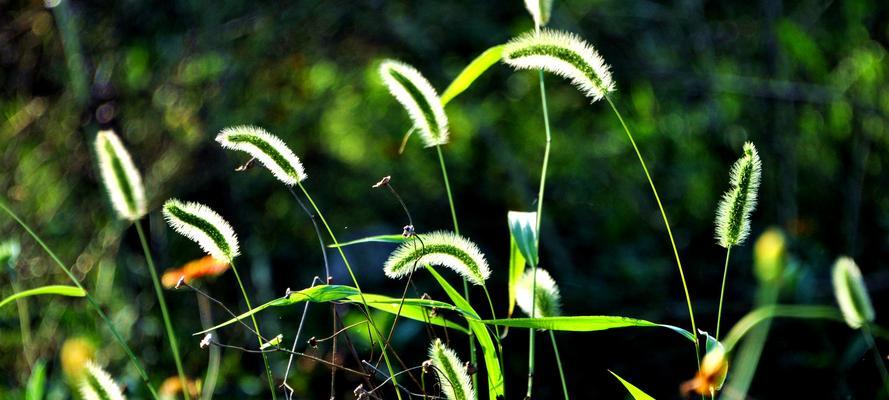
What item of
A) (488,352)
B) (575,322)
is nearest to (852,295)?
(575,322)

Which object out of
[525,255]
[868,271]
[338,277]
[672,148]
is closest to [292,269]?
[338,277]

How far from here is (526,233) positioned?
52.6 inches

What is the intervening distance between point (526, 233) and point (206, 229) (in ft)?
1.39

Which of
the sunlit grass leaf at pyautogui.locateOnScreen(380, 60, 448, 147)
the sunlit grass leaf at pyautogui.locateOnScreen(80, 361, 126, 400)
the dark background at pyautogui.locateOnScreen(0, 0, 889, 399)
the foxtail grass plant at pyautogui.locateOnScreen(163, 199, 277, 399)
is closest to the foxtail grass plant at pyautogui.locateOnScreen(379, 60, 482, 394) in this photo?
the sunlit grass leaf at pyautogui.locateOnScreen(380, 60, 448, 147)

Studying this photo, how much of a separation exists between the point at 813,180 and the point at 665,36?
81 cm

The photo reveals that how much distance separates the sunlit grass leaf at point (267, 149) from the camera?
121 centimetres

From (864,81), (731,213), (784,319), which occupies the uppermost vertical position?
(864,81)

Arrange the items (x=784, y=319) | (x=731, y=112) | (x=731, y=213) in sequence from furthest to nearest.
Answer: (x=731, y=112)
(x=784, y=319)
(x=731, y=213)

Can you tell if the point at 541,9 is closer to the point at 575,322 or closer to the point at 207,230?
the point at 575,322

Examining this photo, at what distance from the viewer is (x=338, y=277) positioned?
3557 millimetres

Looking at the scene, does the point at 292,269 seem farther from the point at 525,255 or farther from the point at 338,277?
the point at 525,255

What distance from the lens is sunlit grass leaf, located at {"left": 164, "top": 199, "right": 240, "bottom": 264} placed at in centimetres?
118

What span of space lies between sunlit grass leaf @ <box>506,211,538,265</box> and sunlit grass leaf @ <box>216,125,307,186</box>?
0.98ft

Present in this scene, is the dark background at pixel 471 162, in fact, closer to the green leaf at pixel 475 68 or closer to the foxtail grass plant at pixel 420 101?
the green leaf at pixel 475 68
